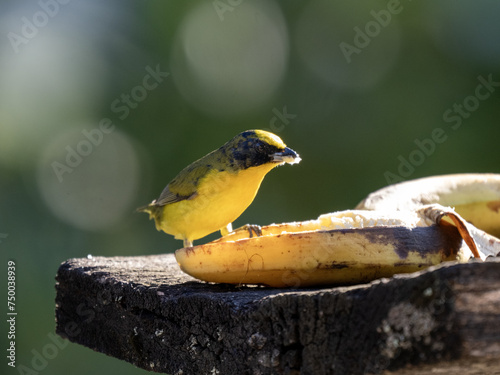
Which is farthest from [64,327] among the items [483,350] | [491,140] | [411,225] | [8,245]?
[491,140]

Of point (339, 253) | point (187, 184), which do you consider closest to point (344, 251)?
point (339, 253)

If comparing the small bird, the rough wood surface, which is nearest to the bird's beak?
the small bird

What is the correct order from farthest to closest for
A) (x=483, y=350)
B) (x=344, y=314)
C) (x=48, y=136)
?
1. (x=48, y=136)
2. (x=344, y=314)
3. (x=483, y=350)

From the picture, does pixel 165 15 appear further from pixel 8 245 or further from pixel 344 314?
pixel 344 314

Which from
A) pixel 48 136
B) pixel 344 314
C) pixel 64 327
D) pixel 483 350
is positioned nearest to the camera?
pixel 483 350

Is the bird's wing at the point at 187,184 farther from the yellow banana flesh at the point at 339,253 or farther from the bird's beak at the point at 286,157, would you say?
the yellow banana flesh at the point at 339,253

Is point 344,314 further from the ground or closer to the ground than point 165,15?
closer to the ground

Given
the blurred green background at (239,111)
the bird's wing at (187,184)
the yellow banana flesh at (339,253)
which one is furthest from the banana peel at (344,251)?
the blurred green background at (239,111)

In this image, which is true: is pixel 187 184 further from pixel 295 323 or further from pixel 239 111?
pixel 239 111
